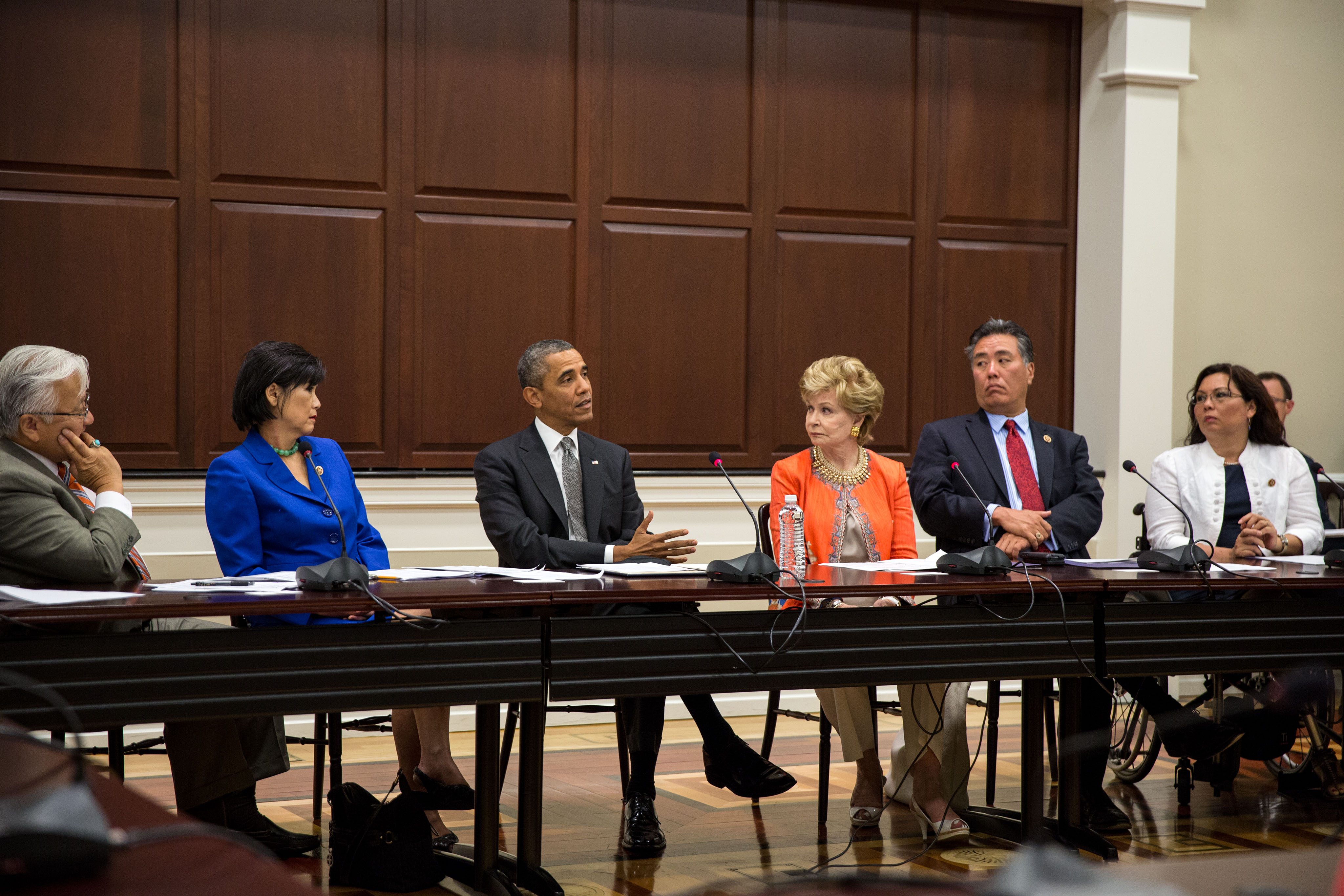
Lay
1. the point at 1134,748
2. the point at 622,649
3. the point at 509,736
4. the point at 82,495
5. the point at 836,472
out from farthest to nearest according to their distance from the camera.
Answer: the point at 1134,748 < the point at 836,472 < the point at 509,736 < the point at 82,495 < the point at 622,649

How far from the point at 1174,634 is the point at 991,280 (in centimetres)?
261

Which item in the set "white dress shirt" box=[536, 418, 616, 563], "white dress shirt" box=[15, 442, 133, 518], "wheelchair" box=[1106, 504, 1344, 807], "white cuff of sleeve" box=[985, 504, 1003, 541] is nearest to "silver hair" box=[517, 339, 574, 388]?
"white dress shirt" box=[536, 418, 616, 563]

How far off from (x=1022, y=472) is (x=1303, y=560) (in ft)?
2.48

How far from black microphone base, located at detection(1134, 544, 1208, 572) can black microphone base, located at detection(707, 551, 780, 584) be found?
98 centimetres

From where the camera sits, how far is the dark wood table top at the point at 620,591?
212 cm

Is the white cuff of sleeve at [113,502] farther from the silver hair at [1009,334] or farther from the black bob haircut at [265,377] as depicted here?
the silver hair at [1009,334]

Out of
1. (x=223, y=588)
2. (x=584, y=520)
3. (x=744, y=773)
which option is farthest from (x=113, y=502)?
(x=744, y=773)

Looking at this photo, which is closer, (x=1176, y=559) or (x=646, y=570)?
(x=646, y=570)

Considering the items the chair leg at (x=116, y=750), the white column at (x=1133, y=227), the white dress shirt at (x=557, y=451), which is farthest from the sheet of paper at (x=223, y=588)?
the white column at (x=1133, y=227)

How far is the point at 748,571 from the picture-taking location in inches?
103

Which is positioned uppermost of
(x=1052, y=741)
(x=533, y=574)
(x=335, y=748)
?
(x=533, y=574)

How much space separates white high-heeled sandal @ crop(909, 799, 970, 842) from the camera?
311cm

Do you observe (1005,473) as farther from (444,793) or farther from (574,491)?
(444,793)

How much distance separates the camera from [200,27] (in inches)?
166
